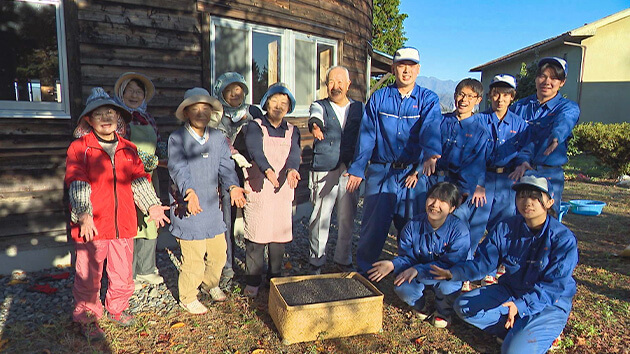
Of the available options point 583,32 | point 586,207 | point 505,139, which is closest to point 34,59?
point 505,139

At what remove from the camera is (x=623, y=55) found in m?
19.0

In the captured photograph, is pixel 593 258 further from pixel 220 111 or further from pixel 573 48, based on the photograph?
pixel 573 48

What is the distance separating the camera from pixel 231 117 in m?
4.02

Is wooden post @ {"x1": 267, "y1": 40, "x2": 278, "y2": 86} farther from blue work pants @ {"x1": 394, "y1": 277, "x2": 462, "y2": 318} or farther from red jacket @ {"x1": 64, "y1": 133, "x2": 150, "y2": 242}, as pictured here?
blue work pants @ {"x1": 394, "y1": 277, "x2": 462, "y2": 318}

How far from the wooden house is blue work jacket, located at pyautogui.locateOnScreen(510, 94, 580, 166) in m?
3.83

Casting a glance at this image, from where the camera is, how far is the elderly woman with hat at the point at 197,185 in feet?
11.0

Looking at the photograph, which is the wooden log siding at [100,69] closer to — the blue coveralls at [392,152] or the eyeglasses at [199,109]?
the eyeglasses at [199,109]

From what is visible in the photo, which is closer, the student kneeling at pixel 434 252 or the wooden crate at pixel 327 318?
the wooden crate at pixel 327 318

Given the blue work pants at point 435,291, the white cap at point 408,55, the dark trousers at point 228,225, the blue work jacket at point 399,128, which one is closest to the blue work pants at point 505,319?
the blue work pants at point 435,291

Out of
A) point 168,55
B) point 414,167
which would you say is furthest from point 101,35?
point 414,167

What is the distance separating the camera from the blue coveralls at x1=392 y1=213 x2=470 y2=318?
342 centimetres

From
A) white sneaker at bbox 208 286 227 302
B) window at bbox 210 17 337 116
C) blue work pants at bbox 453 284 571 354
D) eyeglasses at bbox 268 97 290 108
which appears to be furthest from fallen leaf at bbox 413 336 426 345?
window at bbox 210 17 337 116

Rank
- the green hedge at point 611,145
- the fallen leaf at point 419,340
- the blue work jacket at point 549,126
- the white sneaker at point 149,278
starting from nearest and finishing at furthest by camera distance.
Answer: the fallen leaf at point 419,340 → the blue work jacket at point 549,126 → the white sneaker at point 149,278 → the green hedge at point 611,145

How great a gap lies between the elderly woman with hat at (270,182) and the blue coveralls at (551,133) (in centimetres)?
230
